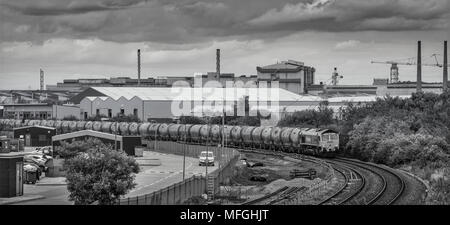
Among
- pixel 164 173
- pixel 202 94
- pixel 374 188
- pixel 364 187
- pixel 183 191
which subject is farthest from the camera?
pixel 202 94

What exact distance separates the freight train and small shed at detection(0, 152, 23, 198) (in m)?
19.3

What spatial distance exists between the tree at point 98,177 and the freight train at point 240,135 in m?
21.6

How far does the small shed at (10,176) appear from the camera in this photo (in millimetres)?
40062

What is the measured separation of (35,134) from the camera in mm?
98062

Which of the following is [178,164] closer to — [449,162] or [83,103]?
[449,162]

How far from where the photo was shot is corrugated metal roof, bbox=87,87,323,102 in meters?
139

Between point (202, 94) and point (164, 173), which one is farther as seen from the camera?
point (202, 94)

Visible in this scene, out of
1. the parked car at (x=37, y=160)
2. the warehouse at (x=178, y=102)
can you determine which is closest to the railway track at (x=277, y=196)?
the parked car at (x=37, y=160)

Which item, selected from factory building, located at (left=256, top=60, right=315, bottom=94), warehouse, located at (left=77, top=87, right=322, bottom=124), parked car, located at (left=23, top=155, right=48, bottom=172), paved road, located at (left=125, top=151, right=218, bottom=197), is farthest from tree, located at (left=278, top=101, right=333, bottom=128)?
factory building, located at (left=256, top=60, right=315, bottom=94)

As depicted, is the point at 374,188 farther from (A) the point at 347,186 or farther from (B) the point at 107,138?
(B) the point at 107,138

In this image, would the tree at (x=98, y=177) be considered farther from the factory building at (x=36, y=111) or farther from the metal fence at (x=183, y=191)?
the factory building at (x=36, y=111)

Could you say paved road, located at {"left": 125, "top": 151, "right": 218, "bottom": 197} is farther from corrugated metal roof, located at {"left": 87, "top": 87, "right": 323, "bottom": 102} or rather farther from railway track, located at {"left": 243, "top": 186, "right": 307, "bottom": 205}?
corrugated metal roof, located at {"left": 87, "top": 87, "right": 323, "bottom": 102}

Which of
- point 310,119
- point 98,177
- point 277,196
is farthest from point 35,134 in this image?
point 98,177

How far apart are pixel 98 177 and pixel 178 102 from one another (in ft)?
340
